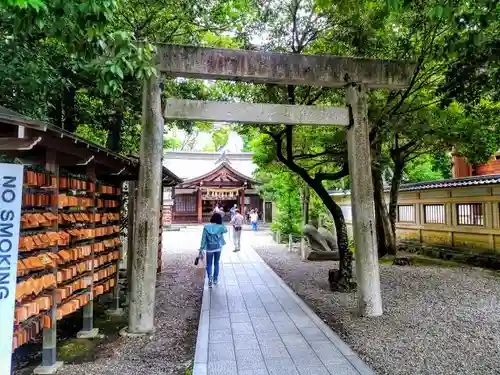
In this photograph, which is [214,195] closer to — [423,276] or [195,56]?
[423,276]

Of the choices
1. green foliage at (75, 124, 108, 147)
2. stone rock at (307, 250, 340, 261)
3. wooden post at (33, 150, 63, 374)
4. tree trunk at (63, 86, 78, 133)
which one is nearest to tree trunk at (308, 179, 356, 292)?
stone rock at (307, 250, 340, 261)

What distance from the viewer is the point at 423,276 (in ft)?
33.0

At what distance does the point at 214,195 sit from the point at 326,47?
23.0 metres

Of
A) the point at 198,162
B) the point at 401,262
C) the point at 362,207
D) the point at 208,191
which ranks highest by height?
the point at 198,162

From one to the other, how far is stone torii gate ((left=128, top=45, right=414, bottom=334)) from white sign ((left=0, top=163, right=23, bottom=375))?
231 cm

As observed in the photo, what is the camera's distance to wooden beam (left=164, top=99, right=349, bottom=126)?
5671 millimetres

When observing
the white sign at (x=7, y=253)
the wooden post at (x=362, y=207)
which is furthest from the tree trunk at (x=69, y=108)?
the wooden post at (x=362, y=207)

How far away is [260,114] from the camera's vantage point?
19.3ft

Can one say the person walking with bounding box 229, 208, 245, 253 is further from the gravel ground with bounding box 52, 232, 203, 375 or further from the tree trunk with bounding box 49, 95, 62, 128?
the tree trunk with bounding box 49, 95, 62, 128

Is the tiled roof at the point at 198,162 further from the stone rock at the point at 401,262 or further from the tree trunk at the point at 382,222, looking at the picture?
the stone rock at the point at 401,262

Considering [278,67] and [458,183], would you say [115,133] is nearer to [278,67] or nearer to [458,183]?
[278,67]

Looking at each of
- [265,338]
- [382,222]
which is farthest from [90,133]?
[382,222]

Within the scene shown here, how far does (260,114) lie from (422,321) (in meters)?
4.21

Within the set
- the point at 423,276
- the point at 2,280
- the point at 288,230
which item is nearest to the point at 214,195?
the point at 288,230
